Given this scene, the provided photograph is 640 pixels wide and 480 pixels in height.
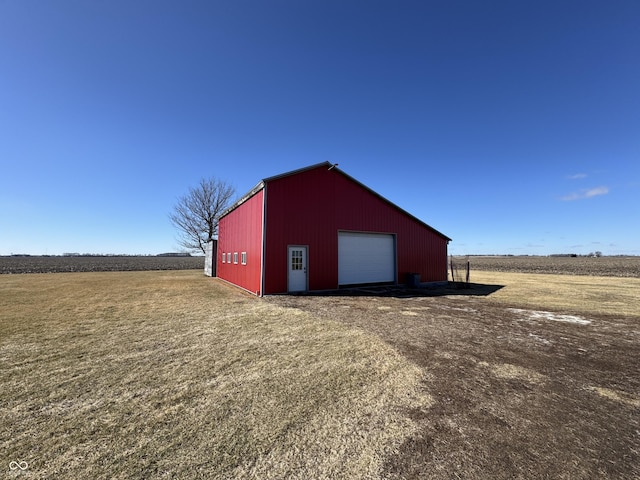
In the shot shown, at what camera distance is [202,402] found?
3.59 meters

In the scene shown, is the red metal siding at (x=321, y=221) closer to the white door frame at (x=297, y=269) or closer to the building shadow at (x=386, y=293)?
the white door frame at (x=297, y=269)

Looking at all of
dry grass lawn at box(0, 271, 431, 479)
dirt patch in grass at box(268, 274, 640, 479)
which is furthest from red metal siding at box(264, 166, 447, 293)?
dry grass lawn at box(0, 271, 431, 479)

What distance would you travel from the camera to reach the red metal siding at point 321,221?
Result: 1306 centimetres

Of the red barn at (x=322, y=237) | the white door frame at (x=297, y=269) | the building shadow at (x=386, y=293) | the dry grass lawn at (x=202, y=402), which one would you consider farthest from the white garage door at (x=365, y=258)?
the dry grass lawn at (x=202, y=402)

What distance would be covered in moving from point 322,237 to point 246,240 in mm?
4530

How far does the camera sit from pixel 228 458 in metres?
2.59

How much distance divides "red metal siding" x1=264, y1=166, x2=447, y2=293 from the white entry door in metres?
0.27

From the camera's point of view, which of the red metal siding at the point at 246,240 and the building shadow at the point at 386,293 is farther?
the red metal siding at the point at 246,240

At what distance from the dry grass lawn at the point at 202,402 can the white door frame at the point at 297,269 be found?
6374 mm

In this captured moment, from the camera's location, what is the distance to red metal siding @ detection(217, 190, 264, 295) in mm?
13453

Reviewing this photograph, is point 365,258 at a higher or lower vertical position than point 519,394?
higher

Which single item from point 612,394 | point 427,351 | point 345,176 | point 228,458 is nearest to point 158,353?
point 228,458

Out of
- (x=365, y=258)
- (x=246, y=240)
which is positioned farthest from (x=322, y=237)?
(x=246, y=240)

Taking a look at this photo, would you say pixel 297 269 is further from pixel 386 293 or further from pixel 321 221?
pixel 386 293
